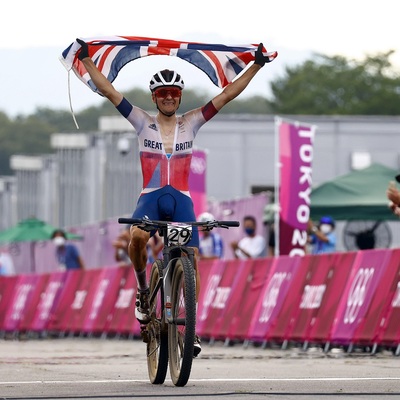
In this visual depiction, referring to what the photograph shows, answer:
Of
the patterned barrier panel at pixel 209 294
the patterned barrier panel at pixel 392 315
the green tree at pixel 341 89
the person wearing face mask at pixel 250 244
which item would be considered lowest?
the green tree at pixel 341 89

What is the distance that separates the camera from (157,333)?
37.4ft

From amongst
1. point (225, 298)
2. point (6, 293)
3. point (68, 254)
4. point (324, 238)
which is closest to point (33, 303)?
point (6, 293)

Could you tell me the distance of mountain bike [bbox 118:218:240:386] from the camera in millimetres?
10672

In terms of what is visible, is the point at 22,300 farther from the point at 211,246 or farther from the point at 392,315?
the point at 392,315

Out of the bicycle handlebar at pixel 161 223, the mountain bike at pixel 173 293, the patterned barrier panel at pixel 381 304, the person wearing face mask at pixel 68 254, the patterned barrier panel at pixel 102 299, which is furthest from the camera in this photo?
the person wearing face mask at pixel 68 254

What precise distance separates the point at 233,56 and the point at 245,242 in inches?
446

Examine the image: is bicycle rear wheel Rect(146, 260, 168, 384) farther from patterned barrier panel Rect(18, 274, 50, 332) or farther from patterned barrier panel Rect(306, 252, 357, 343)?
patterned barrier panel Rect(18, 274, 50, 332)

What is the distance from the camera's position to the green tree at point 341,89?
414 ft

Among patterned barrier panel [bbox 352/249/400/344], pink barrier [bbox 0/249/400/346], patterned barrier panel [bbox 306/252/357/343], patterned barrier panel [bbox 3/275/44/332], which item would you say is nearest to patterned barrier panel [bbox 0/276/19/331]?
→ patterned barrier panel [bbox 3/275/44/332]

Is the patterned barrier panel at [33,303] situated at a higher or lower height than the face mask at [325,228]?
lower

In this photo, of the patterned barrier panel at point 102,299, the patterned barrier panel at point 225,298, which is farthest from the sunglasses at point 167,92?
the patterned barrier panel at point 102,299

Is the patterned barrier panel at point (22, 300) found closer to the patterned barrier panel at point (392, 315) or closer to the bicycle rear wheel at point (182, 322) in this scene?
the patterned barrier panel at point (392, 315)

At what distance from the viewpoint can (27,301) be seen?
3177 centimetres

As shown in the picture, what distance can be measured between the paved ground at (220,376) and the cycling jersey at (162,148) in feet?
4.71
